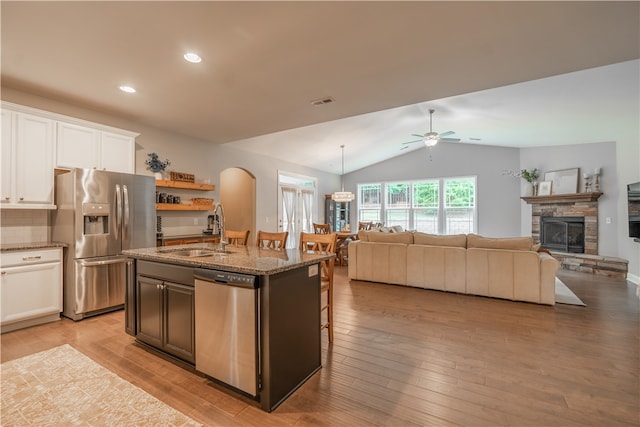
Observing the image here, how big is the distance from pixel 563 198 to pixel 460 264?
447 cm

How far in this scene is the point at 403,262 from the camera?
4836 mm

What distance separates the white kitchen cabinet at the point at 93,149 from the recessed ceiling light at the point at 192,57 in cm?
199

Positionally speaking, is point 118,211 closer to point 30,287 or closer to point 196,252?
point 30,287

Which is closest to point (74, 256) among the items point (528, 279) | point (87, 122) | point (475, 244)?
point (87, 122)

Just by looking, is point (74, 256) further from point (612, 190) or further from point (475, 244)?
point (612, 190)

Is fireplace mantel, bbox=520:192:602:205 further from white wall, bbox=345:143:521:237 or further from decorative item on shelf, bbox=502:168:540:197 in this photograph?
white wall, bbox=345:143:521:237

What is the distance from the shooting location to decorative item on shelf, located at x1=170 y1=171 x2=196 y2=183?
15.5 ft

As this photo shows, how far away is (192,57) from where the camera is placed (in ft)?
8.41

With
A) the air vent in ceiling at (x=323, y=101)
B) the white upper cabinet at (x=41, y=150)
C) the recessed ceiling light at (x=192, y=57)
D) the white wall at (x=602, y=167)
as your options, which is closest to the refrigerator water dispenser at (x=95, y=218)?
the white upper cabinet at (x=41, y=150)

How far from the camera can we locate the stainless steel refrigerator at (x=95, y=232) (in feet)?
10.8

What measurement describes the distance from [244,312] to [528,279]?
3.95 metres

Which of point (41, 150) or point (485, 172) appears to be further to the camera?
point (485, 172)

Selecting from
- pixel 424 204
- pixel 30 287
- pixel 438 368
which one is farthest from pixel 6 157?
pixel 424 204

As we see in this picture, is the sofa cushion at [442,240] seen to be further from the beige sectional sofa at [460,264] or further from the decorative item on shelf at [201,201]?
the decorative item on shelf at [201,201]
